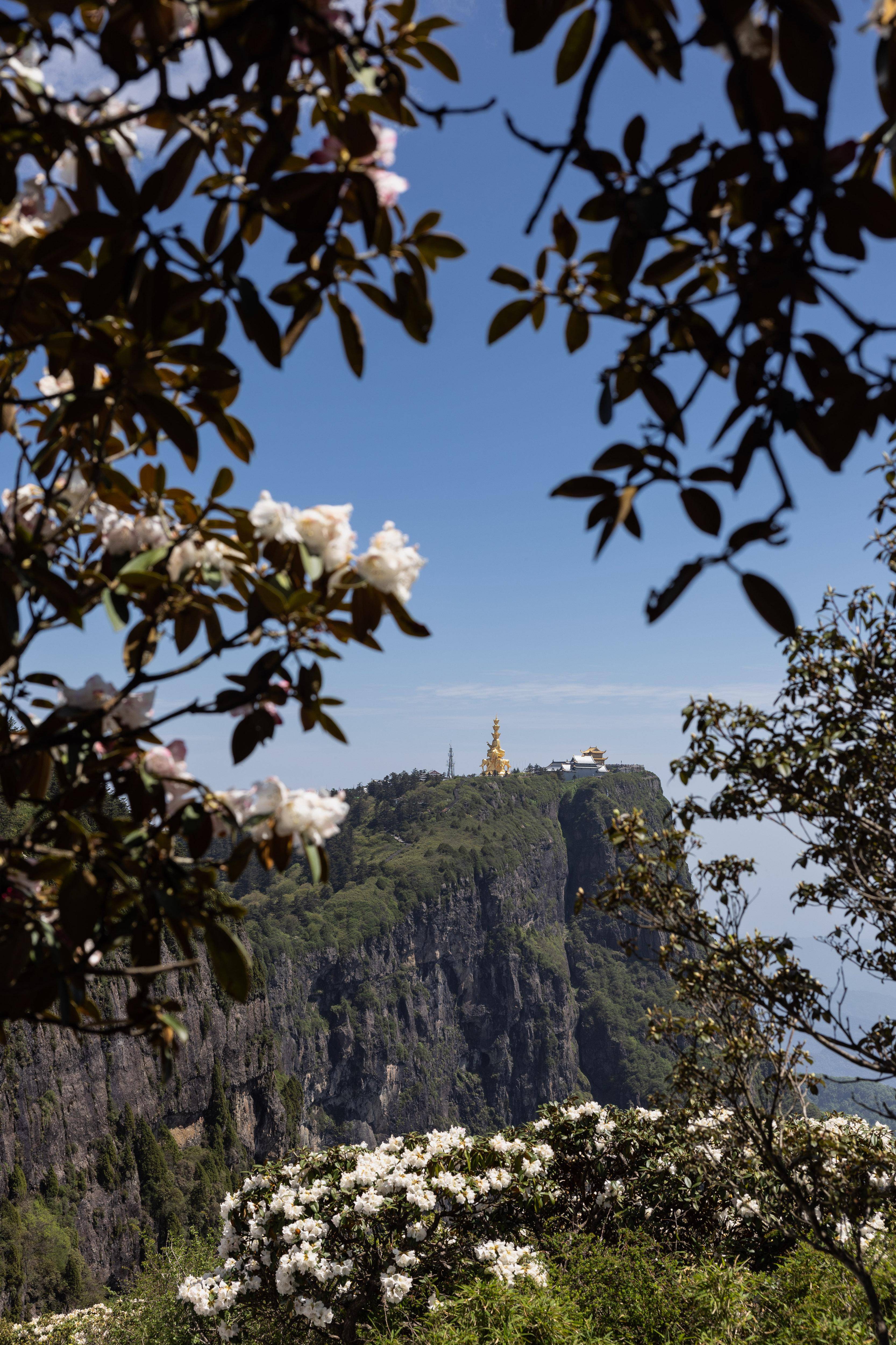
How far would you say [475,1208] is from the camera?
4.34 metres

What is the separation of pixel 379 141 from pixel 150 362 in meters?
0.41

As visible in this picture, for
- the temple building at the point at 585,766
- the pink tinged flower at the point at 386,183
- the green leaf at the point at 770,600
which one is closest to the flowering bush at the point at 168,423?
the pink tinged flower at the point at 386,183

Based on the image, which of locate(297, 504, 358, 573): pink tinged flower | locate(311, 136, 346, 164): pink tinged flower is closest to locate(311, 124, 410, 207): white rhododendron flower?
locate(311, 136, 346, 164): pink tinged flower

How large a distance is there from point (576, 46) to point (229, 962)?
3.93 ft

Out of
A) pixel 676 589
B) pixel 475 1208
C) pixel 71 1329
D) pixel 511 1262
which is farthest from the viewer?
pixel 71 1329

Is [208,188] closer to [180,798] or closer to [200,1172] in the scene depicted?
[180,798]

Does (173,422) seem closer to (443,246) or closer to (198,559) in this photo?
(198,559)

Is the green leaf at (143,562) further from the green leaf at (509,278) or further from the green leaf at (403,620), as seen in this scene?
the green leaf at (509,278)

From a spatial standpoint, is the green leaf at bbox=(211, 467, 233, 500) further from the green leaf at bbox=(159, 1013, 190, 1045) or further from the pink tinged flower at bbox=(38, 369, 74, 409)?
the green leaf at bbox=(159, 1013, 190, 1045)

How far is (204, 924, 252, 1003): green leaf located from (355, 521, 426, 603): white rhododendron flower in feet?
1.66

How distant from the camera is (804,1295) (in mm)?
3352

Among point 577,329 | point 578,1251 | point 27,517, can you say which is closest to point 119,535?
point 27,517

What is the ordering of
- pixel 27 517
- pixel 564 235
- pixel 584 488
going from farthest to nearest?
1. pixel 27 517
2. pixel 564 235
3. pixel 584 488

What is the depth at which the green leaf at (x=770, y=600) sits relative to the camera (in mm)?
792
